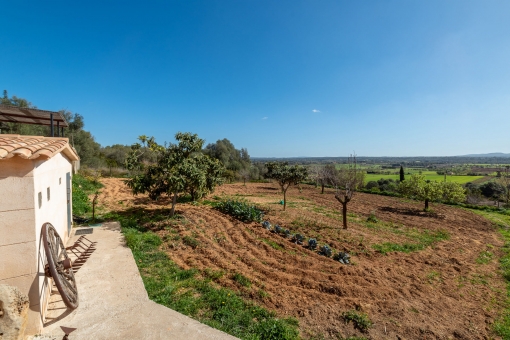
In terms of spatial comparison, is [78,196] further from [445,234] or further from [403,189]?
[403,189]

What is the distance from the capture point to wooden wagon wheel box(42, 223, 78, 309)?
3713 mm

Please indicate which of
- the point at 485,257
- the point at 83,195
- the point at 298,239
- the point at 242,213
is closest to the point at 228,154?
the point at 83,195

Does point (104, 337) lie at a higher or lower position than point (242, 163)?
lower

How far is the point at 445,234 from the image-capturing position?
464 inches

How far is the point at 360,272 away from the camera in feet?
21.7

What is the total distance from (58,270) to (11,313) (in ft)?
3.53

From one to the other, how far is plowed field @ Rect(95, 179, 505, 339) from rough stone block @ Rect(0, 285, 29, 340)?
360 centimetres

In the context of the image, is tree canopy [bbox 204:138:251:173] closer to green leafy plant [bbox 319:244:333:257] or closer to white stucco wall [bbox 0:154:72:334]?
green leafy plant [bbox 319:244:333:257]

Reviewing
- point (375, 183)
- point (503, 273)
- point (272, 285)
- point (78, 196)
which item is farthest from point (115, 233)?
point (375, 183)

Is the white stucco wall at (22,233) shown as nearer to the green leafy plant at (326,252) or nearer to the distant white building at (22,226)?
the distant white building at (22,226)

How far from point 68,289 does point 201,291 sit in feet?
8.41

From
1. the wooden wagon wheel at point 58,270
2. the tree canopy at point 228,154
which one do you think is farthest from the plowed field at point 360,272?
the tree canopy at point 228,154

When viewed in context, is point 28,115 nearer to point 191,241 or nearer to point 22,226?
point 22,226

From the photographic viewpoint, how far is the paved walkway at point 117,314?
3791 millimetres
